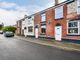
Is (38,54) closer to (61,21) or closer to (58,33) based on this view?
(61,21)

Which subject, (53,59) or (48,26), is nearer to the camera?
(53,59)

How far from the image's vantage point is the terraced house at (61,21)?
2405 centimetres

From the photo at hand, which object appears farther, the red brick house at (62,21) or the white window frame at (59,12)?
the white window frame at (59,12)

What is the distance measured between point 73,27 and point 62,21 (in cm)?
308

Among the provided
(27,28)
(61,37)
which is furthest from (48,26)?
(27,28)

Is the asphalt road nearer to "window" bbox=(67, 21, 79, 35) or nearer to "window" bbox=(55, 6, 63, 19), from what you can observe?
"window" bbox=(67, 21, 79, 35)

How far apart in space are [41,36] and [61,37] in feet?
30.1

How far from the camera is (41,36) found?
Answer: 36.0 metres

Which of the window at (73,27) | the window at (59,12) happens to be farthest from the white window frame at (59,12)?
the window at (73,27)

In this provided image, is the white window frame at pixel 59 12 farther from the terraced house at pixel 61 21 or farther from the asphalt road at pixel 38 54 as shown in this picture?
the asphalt road at pixel 38 54

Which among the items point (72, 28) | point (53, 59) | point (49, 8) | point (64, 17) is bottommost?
point (53, 59)

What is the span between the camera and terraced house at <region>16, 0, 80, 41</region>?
24047mm

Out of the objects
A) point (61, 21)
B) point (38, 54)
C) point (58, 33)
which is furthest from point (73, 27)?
point (38, 54)

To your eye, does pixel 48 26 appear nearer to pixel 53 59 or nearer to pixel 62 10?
pixel 62 10
